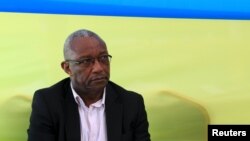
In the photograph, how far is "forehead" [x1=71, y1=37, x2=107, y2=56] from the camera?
1.87m

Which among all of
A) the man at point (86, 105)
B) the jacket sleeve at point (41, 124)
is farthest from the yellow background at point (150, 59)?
the jacket sleeve at point (41, 124)

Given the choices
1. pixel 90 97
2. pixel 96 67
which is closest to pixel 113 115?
pixel 90 97

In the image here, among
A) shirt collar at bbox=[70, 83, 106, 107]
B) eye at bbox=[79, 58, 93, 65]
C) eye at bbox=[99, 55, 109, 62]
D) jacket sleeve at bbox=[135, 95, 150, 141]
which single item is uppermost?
eye at bbox=[99, 55, 109, 62]

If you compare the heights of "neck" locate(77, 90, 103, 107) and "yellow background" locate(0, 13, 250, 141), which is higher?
"yellow background" locate(0, 13, 250, 141)

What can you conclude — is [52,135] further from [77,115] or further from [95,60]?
[95,60]

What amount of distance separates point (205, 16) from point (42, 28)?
0.91 metres

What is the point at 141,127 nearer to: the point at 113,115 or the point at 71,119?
the point at 113,115

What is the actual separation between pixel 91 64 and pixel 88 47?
76 millimetres

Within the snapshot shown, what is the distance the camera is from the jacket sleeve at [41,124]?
1.88m

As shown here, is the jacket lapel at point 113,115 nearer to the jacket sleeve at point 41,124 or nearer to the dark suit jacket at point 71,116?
the dark suit jacket at point 71,116

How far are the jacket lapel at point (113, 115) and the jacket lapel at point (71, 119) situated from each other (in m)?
0.14

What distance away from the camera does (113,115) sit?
6.63 feet

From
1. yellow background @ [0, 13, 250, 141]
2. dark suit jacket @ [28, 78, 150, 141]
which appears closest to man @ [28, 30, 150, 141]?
dark suit jacket @ [28, 78, 150, 141]

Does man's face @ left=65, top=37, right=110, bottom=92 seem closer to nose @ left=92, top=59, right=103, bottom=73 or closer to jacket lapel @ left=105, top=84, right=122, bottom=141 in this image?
nose @ left=92, top=59, right=103, bottom=73
